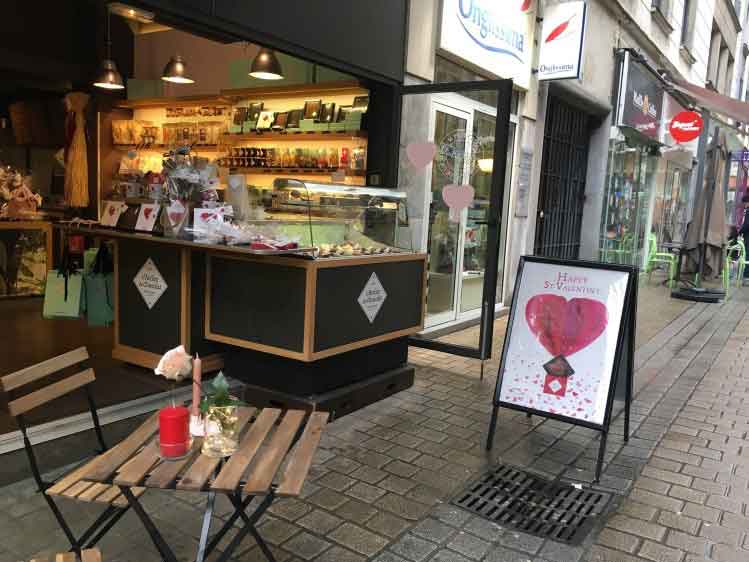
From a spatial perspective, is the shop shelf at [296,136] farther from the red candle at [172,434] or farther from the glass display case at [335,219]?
the red candle at [172,434]

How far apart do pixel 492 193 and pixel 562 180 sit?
5770mm

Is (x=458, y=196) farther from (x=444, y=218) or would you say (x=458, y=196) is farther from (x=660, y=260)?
(x=660, y=260)

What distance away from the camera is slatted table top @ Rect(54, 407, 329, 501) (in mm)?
1915

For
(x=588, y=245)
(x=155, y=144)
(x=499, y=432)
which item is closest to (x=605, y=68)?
(x=588, y=245)

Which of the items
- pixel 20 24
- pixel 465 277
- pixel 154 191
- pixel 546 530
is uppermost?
pixel 20 24

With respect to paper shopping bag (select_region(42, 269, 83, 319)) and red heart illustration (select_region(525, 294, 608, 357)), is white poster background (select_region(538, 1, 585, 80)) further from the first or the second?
paper shopping bag (select_region(42, 269, 83, 319))

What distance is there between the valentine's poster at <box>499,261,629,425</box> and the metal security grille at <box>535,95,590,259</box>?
557 cm

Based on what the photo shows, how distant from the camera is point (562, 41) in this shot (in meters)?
7.88

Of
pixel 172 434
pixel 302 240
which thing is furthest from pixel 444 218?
pixel 172 434

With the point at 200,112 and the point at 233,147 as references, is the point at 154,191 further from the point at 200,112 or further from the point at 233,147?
the point at 200,112

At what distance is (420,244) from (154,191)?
2771 millimetres

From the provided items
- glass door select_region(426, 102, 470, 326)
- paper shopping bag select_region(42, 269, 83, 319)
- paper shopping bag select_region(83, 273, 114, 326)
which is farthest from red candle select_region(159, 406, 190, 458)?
glass door select_region(426, 102, 470, 326)

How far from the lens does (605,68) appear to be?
34.1 feet

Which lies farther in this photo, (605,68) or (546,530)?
(605,68)
